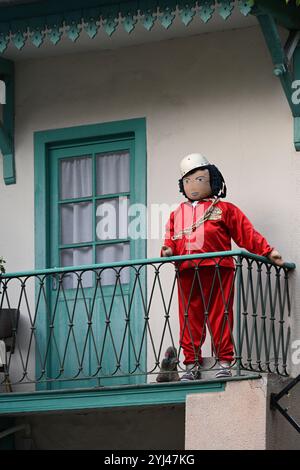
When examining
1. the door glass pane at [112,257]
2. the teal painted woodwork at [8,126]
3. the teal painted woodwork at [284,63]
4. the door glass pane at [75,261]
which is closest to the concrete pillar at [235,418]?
the door glass pane at [112,257]

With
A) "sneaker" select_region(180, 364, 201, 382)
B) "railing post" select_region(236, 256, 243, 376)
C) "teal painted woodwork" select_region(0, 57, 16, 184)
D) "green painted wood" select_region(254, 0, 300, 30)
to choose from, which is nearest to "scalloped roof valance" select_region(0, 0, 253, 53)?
"green painted wood" select_region(254, 0, 300, 30)

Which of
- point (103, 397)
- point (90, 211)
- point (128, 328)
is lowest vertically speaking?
point (103, 397)

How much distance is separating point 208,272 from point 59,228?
2.03 m

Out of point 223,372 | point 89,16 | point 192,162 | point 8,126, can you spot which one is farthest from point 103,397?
Answer: point 89,16

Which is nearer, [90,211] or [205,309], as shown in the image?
[205,309]

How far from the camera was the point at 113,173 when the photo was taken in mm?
14727

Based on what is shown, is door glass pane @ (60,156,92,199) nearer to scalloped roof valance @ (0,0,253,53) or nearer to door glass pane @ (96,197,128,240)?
door glass pane @ (96,197,128,240)

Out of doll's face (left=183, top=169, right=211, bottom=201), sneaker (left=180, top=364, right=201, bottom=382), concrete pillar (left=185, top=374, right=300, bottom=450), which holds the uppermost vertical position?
doll's face (left=183, top=169, right=211, bottom=201)

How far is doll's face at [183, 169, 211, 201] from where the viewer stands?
1362 cm

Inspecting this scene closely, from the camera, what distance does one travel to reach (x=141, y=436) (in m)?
14.3

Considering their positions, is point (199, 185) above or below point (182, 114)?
below

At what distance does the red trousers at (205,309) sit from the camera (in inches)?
517

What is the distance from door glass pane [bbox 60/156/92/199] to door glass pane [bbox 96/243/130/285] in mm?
511

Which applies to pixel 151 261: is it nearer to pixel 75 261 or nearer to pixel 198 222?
pixel 198 222
